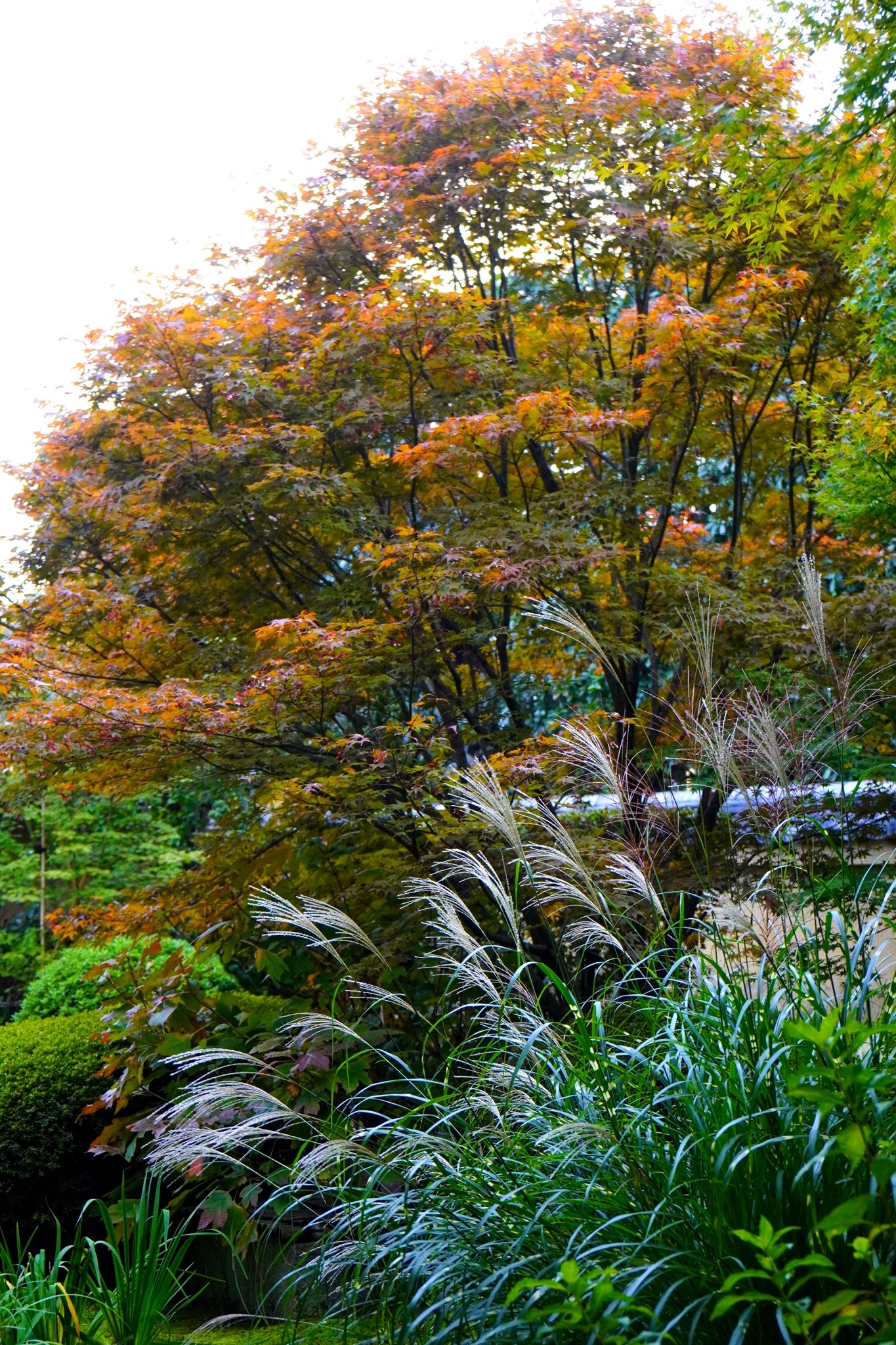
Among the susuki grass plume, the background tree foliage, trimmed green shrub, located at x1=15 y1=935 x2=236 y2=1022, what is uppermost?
the background tree foliage

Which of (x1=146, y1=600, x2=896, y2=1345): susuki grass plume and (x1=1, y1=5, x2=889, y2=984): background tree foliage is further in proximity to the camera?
(x1=1, y1=5, x2=889, y2=984): background tree foliage

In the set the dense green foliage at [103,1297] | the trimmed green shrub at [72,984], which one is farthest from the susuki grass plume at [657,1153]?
the trimmed green shrub at [72,984]

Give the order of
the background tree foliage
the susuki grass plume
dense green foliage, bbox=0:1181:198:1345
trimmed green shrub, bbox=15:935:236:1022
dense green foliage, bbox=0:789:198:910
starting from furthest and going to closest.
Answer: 1. dense green foliage, bbox=0:789:198:910
2. trimmed green shrub, bbox=15:935:236:1022
3. the background tree foliage
4. dense green foliage, bbox=0:1181:198:1345
5. the susuki grass plume

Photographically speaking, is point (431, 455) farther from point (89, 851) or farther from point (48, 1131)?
point (89, 851)

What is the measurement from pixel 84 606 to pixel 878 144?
4.06m

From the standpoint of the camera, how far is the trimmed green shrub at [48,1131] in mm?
4816

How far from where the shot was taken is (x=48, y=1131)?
16.0 feet

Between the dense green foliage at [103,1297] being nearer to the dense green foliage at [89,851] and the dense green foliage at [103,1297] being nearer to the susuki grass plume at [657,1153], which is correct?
the susuki grass plume at [657,1153]

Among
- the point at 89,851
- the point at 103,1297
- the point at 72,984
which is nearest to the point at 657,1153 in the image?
the point at 103,1297

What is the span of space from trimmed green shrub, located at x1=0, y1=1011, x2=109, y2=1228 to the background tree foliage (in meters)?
0.67

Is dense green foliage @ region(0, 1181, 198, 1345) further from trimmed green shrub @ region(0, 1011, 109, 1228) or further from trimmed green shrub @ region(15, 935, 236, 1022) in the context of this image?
trimmed green shrub @ region(15, 935, 236, 1022)

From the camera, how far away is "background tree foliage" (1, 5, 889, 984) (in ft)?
15.7

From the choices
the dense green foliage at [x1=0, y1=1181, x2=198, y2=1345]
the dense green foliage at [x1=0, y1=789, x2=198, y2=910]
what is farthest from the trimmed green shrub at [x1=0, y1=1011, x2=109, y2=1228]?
the dense green foliage at [x1=0, y1=789, x2=198, y2=910]

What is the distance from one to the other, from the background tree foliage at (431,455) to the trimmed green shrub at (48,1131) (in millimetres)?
667
